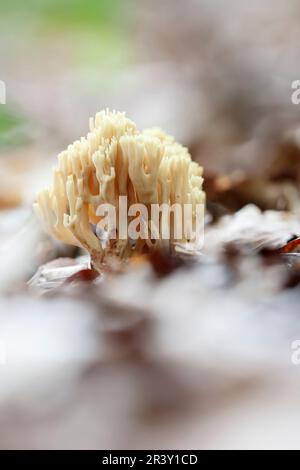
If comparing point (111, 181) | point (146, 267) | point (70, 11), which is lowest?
point (146, 267)

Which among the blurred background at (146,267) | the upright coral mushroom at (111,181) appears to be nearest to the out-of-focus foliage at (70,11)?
the blurred background at (146,267)

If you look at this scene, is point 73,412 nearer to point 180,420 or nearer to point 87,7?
point 180,420

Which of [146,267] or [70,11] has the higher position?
[70,11]

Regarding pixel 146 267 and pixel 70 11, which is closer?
pixel 146 267

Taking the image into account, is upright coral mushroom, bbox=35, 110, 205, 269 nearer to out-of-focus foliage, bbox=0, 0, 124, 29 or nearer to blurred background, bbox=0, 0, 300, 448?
blurred background, bbox=0, 0, 300, 448

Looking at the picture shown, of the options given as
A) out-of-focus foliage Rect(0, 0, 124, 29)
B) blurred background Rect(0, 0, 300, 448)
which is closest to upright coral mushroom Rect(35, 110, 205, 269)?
blurred background Rect(0, 0, 300, 448)

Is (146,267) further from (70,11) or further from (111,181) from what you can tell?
(70,11)

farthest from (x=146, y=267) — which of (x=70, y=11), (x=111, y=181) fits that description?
(x=70, y=11)
